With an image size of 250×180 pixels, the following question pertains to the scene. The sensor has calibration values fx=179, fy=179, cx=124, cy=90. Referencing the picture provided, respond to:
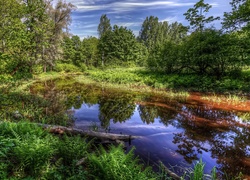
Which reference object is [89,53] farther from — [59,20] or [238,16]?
[238,16]

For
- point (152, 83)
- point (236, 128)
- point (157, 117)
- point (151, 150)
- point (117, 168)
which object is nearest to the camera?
point (117, 168)

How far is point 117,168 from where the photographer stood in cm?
337

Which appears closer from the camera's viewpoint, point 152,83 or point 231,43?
point 231,43

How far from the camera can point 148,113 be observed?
9.97 metres

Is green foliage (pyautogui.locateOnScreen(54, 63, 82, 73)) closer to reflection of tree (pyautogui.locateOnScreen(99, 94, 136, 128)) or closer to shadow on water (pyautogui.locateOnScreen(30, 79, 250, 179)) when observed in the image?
shadow on water (pyautogui.locateOnScreen(30, 79, 250, 179))

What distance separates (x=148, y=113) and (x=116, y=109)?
193cm

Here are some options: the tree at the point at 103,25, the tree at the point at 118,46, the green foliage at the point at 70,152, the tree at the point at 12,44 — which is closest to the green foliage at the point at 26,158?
the green foliage at the point at 70,152

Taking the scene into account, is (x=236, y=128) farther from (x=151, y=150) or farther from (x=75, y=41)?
(x=75, y=41)

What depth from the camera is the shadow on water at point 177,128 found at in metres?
5.19

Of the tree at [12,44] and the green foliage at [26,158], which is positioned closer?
the green foliage at [26,158]

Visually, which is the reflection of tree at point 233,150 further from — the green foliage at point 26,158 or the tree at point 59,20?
the tree at point 59,20

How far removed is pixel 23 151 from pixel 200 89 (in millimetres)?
14858

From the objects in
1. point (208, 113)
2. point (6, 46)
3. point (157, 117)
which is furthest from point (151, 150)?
point (6, 46)

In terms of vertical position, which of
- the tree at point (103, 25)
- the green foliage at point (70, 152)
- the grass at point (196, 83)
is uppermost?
the tree at point (103, 25)
